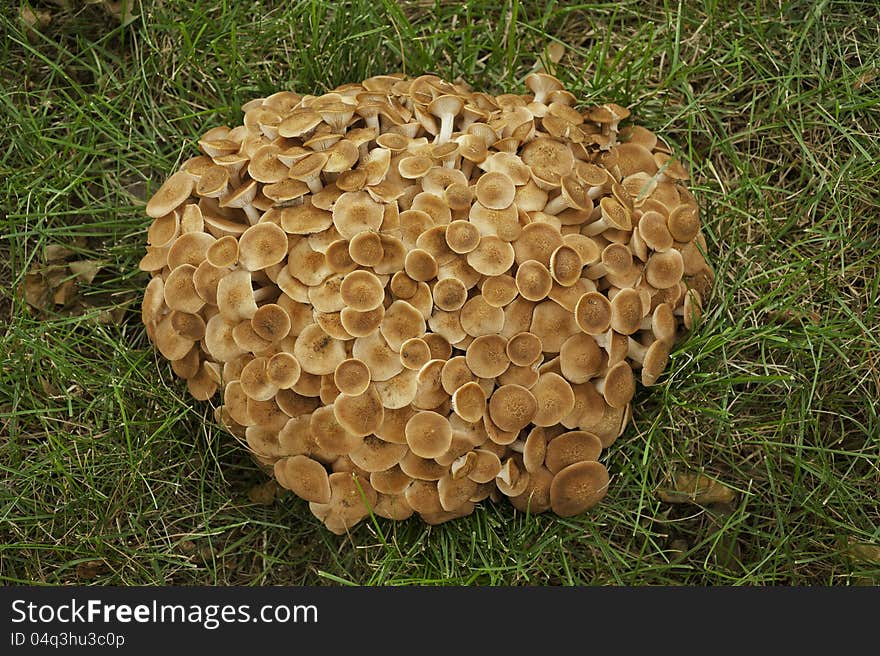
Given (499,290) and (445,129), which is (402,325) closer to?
(499,290)

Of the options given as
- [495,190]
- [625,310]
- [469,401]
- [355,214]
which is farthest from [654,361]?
[355,214]

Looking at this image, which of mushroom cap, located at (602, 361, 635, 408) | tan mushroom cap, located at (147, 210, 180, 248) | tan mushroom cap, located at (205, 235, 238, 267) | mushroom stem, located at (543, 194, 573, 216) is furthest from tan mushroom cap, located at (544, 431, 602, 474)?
tan mushroom cap, located at (147, 210, 180, 248)

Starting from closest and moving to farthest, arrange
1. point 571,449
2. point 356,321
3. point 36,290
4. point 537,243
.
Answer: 1. point 356,321
2. point 537,243
3. point 571,449
4. point 36,290

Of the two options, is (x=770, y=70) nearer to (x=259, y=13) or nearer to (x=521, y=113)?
(x=521, y=113)

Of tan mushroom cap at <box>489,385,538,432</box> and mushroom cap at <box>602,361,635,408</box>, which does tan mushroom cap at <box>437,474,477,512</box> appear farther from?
mushroom cap at <box>602,361,635,408</box>

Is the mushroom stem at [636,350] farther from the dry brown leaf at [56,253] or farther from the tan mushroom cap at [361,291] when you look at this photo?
the dry brown leaf at [56,253]

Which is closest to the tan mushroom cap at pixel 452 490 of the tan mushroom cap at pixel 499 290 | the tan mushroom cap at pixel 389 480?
the tan mushroom cap at pixel 389 480
